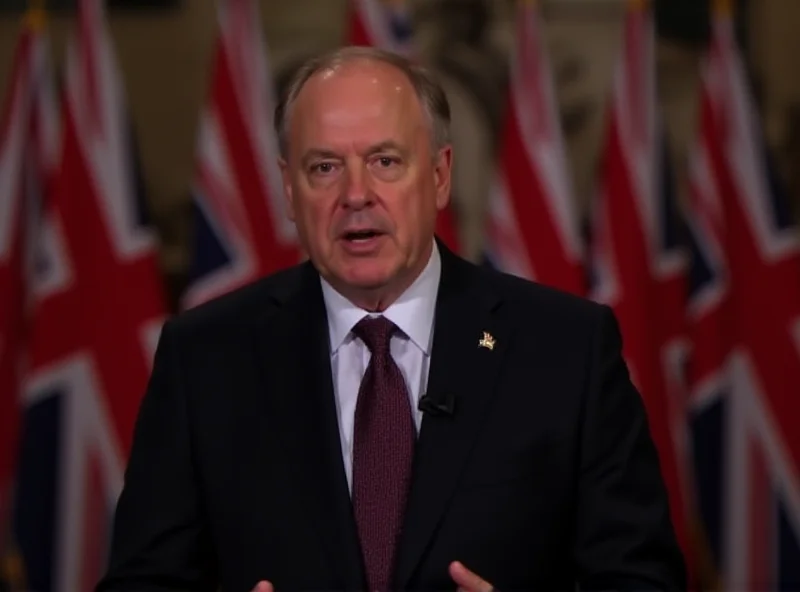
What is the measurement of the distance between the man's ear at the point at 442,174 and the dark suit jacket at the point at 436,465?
152 millimetres

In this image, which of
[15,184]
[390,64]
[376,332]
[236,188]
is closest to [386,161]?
[390,64]

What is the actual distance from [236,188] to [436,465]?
2.86 metres

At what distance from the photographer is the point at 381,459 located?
6.66 ft

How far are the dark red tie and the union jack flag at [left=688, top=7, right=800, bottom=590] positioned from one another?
2954 mm

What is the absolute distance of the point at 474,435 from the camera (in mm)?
2035

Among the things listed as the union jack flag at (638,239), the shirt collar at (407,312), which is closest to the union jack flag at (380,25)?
the union jack flag at (638,239)

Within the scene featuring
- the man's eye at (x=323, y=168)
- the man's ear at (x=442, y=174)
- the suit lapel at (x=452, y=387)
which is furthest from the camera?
the man's ear at (x=442, y=174)

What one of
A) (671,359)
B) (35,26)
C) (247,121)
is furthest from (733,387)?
(35,26)

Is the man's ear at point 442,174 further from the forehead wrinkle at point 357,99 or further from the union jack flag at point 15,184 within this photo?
the union jack flag at point 15,184

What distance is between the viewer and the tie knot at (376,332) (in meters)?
2.12

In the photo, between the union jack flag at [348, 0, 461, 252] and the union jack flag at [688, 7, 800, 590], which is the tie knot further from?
the union jack flag at [688, 7, 800, 590]

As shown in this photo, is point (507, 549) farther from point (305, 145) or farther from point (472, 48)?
point (472, 48)

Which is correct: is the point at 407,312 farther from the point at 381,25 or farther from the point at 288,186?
the point at 381,25

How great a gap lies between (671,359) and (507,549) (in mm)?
2961
